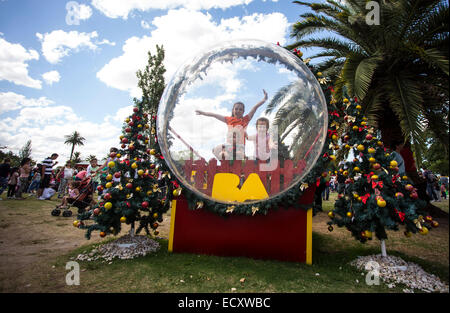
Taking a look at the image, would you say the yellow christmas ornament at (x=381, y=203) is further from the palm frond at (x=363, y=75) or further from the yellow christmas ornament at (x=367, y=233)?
the palm frond at (x=363, y=75)

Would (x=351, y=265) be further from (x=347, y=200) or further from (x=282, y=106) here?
(x=282, y=106)

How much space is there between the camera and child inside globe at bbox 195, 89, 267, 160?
3.26m

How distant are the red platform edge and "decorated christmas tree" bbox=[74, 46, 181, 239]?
0.44 m

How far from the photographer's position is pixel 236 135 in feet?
10.8

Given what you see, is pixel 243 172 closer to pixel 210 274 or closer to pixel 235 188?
pixel 235 188

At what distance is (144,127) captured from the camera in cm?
423

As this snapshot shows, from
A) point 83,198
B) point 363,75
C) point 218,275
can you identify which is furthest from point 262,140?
A: point 83,198

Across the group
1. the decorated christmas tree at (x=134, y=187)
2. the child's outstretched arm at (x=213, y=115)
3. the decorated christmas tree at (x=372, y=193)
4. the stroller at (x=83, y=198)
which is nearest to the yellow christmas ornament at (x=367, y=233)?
the decorated christmas tree at (x=372, y=193)

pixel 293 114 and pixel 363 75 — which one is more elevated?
pixel 363 75

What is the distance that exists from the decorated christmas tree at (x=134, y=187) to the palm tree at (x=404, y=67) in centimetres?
444

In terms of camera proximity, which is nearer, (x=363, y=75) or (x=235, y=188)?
(x=235, y=188)

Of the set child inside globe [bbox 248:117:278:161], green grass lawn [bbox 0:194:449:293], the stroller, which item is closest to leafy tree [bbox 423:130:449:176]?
green grass lawn [bbox 0:194:449:293]

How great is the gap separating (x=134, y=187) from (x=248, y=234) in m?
1.98

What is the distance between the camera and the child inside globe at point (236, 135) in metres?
3.26
